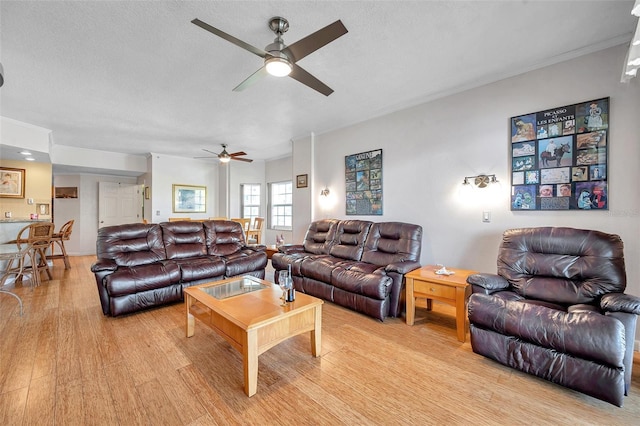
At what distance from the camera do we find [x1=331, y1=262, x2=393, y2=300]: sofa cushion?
283 cm

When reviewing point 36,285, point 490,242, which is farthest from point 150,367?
point 36,285

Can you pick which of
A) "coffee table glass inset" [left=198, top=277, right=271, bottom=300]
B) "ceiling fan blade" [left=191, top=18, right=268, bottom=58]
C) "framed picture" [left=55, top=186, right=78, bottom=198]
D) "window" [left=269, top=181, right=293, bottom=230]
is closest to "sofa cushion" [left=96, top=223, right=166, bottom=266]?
"coffee table glass inset" [left=198, top=277, right=271, bottom=300]

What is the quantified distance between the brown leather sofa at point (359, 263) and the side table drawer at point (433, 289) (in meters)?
0.19

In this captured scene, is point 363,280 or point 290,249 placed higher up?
point 290,249

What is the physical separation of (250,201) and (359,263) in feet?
17.0

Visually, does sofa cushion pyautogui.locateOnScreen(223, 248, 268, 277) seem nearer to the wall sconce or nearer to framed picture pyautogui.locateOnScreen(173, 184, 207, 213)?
the wall sconce

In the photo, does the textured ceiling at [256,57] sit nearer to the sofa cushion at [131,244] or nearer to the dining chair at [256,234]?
the sofa cushion at [131,244]

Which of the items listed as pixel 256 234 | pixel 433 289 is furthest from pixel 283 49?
pixel 256 234

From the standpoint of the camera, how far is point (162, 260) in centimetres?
363

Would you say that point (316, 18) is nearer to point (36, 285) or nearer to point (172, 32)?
point (172, 32)

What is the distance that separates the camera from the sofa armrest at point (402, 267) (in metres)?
2.91

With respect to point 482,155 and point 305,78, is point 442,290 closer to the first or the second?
point 482,155

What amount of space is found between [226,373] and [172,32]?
9.10ft

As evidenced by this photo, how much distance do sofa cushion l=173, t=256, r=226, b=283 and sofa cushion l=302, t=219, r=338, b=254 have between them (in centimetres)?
140
